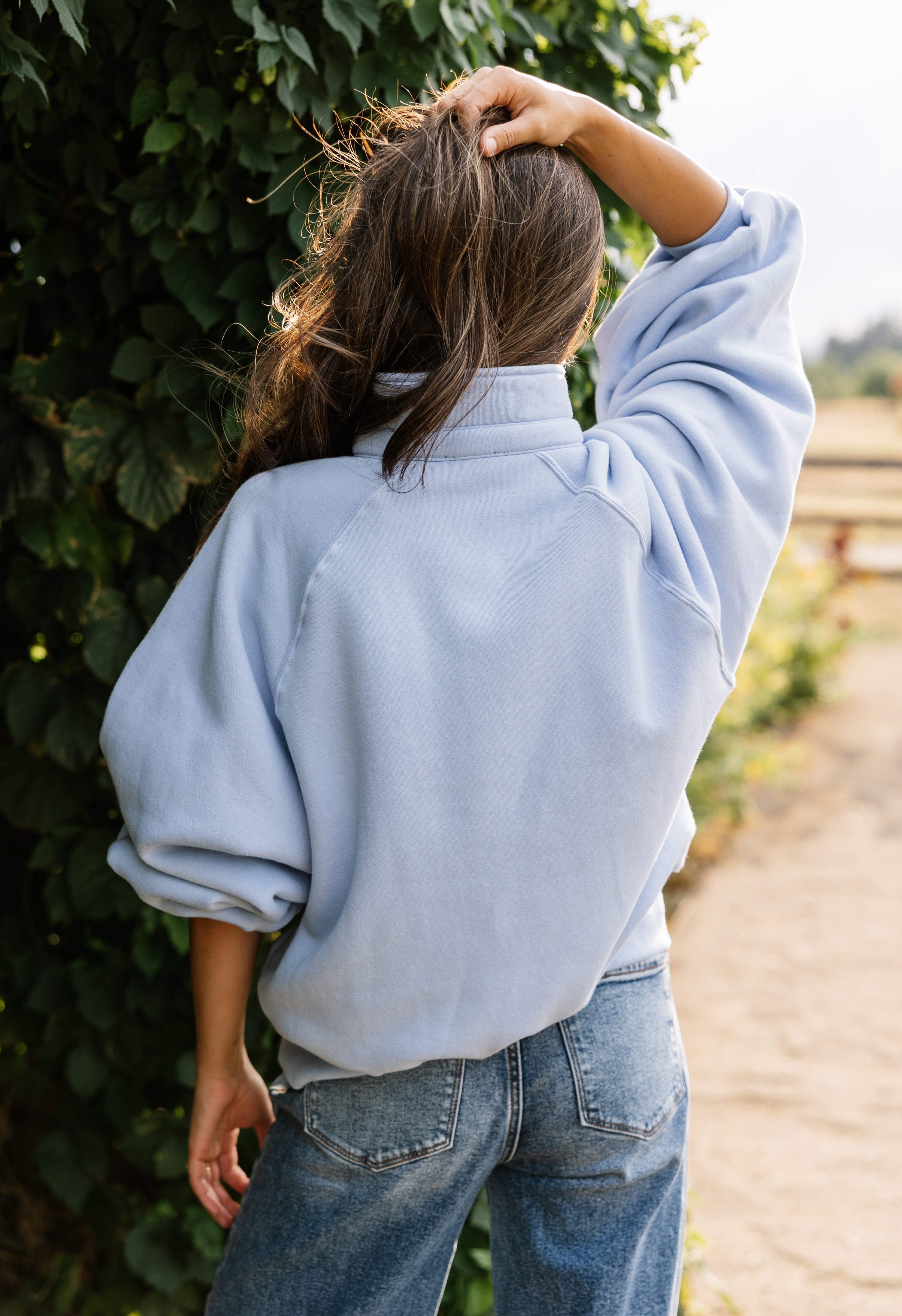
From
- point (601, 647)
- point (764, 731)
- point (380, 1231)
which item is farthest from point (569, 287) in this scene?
point (764, 731)

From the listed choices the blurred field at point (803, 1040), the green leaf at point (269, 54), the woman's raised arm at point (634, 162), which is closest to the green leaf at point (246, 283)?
the green leaf at point (269, 54)

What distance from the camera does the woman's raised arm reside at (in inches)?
41.6

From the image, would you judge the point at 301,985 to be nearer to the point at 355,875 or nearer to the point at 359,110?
the point at 355,875

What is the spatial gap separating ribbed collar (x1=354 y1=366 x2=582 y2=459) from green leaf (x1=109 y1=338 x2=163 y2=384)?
2.38ft

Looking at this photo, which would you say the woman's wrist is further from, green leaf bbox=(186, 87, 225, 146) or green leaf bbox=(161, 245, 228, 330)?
green leaf bbox=(186, 87, 225, 146)

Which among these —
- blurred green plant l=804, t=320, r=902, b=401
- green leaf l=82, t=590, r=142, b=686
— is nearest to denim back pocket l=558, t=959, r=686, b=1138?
green leaf l=82, t=590, r=142, b=686

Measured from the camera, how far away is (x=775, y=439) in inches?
41.1

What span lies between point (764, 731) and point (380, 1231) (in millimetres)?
5080

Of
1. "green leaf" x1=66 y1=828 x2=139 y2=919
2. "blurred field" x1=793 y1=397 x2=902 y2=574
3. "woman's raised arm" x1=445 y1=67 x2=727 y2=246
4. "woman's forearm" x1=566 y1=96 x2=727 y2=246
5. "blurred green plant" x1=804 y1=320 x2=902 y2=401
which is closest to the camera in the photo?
"woman's raised arm" x1=445 y1=67 x2=727 y2=246

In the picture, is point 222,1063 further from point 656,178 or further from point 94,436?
point 656,178

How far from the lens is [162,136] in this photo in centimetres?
143

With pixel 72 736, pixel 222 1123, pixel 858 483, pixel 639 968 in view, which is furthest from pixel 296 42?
pixel 858 483

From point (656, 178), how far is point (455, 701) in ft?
2.13

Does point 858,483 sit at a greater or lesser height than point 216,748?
lesser
